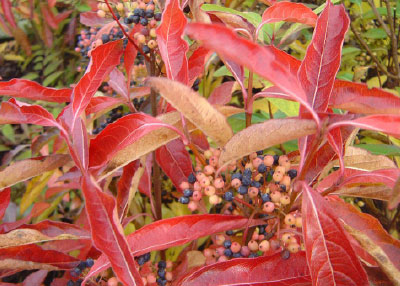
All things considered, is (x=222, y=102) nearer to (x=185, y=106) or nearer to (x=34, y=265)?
(x=185, y=106)

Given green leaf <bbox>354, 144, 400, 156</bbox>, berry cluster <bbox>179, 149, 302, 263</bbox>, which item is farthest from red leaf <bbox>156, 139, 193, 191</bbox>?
green leaf <bbox>354, 144, 400, 156</bbox>

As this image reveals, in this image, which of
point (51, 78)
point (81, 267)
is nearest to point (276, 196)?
point (81, 267)

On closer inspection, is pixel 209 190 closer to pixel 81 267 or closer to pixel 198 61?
pixel 198 61

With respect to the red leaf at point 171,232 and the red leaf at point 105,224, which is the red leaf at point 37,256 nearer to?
the red leaf at point 171,232

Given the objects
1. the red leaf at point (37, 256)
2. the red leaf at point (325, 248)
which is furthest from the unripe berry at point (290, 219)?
the red leaf at point (37, 256)

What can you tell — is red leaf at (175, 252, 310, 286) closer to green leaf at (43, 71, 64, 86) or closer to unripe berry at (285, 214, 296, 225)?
unripe berry at (285, 214, 296, 225)

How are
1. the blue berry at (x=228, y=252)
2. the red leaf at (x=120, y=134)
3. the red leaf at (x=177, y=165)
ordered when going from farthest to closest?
the red leaf at (x=177, y=165) < the blue berry at (x=228, y=252) < the red leaf at (x=120, y=134)
